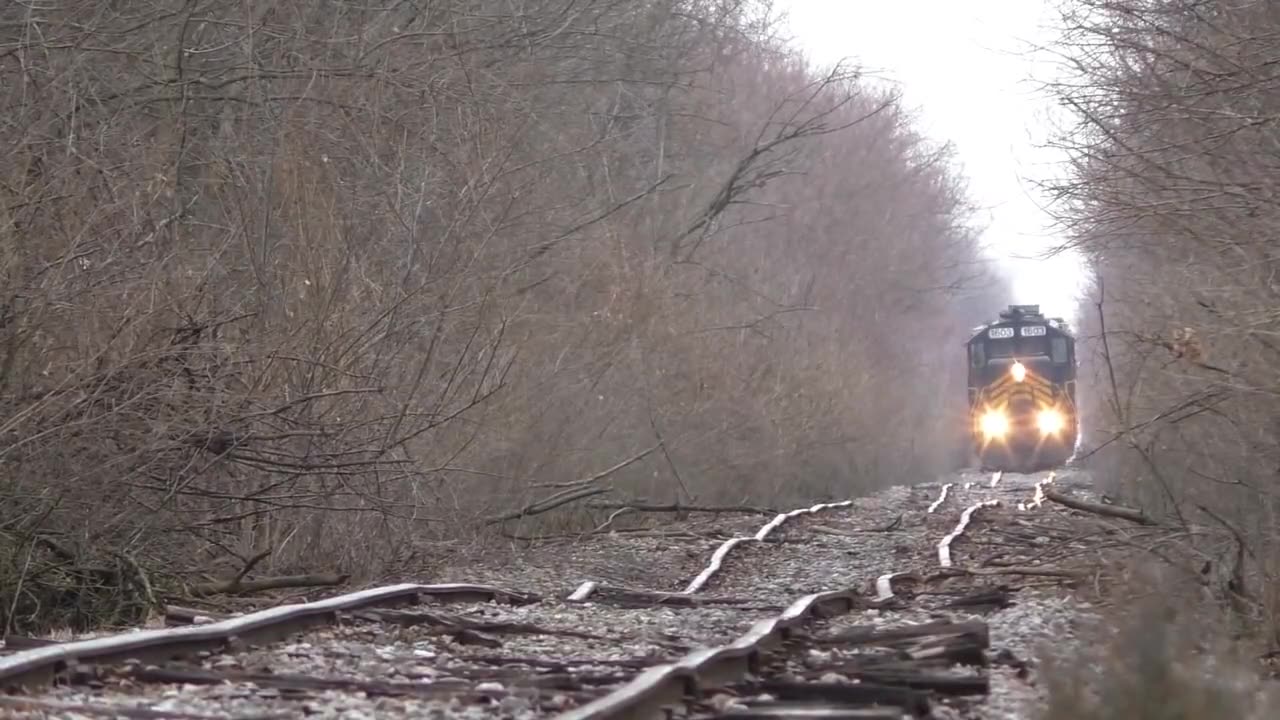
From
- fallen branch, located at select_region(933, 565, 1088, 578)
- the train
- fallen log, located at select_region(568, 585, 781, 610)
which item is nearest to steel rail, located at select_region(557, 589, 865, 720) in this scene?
fallen log, located at select_region(568, 585, 781, 610)

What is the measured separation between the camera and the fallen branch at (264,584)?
10.5m

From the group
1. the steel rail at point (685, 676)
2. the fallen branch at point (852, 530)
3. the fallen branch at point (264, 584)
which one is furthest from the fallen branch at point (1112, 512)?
the fallen branch at point (264, 584)

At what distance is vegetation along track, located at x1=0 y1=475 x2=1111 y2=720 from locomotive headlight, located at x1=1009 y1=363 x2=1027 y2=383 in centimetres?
2145

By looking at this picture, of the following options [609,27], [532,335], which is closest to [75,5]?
[532,335]

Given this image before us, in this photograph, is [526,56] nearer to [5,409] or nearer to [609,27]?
[609,27]

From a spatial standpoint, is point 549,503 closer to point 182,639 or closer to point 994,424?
point 182,639

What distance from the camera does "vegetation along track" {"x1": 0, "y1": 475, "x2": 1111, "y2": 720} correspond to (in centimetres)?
539

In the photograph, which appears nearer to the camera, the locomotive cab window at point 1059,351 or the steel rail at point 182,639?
the steel rail at point 182,639

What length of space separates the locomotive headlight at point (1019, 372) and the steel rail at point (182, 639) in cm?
2537

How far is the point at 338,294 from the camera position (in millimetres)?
12898

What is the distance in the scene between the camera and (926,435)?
49.1 metres

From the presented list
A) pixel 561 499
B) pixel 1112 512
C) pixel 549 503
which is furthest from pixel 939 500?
pixel 1112 512

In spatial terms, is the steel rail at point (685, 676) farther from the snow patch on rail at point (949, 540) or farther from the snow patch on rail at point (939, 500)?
the snow patch on rail at point (939, 500)

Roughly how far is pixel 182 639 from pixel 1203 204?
27.9 feet
